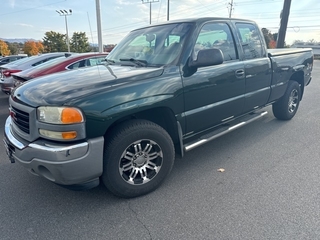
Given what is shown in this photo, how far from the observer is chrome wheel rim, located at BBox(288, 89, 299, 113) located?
5301mm

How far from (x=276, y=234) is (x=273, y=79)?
3.06m

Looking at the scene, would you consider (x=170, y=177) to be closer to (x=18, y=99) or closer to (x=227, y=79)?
(x=227, y=79)

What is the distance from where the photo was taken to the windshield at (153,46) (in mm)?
3135

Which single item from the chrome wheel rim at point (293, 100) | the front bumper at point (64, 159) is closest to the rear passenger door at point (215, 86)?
the front bumper at point (64, 159)

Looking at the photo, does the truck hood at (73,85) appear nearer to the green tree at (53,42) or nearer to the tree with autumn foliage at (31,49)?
the green tree at (53,42)

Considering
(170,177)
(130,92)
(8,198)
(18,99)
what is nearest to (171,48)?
(130,92)

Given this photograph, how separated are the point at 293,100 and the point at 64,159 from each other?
502 cm

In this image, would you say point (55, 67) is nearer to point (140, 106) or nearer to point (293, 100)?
point (140, 106)

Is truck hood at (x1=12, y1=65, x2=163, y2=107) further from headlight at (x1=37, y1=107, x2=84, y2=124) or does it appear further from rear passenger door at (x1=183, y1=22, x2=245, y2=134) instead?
rear passenger door at (x1=183, y1=22, x2=245, y2=134)

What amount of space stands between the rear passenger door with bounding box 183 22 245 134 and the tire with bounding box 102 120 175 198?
0.52 metres

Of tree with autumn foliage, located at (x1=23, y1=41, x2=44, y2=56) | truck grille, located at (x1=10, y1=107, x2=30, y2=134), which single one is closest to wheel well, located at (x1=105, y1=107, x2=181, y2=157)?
truck grille, located at (x1=10, y1=107, x2=30, y2=134)

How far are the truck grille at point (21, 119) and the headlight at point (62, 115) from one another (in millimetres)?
334

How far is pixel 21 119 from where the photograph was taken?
8.36 feet

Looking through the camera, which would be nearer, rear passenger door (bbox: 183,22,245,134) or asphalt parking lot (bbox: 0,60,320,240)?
asphalt parking lot (bbox: 0,60,320,240)
